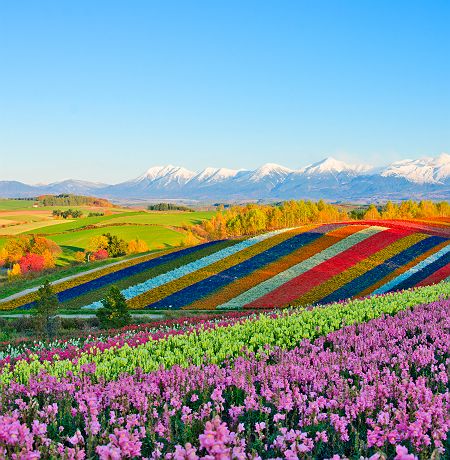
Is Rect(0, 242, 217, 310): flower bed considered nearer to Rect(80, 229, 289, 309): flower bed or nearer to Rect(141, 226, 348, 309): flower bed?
Rect(80, 229, 289, 309): flower bed

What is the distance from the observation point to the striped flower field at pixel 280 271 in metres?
36.3

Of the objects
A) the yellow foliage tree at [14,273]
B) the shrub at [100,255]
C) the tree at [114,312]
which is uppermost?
the tree at [114,312]

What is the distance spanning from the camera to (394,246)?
48.7m

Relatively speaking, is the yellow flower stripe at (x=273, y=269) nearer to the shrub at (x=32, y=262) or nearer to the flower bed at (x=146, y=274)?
the flower bed at (x=146, y=274)

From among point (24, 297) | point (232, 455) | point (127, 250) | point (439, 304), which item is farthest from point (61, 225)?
point (232, 455)

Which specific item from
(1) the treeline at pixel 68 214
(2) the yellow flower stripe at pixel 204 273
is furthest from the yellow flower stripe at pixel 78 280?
(1) the treeline at pixel 68 214

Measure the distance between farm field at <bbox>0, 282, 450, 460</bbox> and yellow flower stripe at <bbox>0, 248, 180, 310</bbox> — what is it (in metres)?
28.5

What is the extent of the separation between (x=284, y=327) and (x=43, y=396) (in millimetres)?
Answer: 6400

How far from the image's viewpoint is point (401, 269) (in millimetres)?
42156

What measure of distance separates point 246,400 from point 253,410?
37 centimetres

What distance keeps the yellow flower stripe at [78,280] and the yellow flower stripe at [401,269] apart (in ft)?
72.8

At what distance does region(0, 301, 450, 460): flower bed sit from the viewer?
15.8ft

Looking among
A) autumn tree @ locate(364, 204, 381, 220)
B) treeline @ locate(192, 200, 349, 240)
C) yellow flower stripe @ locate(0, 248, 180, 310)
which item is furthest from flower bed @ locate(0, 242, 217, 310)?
autumn tree @ locate(364, 204, 381, 220)

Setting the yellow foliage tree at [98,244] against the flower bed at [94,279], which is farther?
the yellow foliage tree at [98,244]
